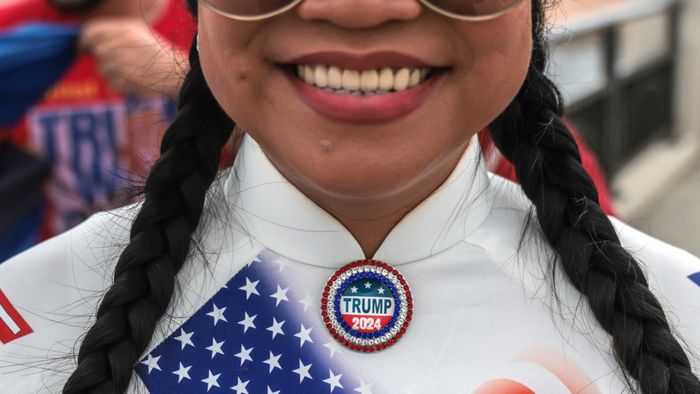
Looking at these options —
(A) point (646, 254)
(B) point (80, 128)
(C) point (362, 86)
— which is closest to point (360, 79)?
(C) point (362, 86)

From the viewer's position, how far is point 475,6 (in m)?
1.19

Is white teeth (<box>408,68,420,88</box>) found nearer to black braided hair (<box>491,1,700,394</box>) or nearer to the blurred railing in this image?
black braided hair (<box>491,1,700,394</box>)

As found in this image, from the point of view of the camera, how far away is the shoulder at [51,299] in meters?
1.42

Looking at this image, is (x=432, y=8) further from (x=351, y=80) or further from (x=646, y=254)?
(x=646, y=254)

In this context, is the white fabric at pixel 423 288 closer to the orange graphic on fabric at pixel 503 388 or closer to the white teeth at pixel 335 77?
the orange graphic on fabric at pixel 503 388

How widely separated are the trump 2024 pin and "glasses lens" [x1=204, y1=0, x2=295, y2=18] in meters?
0.37

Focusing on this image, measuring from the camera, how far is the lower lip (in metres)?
1.20

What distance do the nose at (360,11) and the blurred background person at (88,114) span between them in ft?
5.87

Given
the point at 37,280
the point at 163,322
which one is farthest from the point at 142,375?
the point at 37,280

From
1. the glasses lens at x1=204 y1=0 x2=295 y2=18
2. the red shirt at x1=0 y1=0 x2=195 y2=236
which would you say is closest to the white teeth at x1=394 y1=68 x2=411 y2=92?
the glasses lens at x1=204 y1=0 x2=295 y2=18

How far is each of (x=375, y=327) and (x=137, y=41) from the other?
1893 mm

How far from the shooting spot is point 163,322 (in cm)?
139

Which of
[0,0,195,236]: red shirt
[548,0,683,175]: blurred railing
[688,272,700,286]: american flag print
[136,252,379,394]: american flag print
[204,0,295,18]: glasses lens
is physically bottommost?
[548,0,683,175]: blurred railing

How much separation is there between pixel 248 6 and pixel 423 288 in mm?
444
